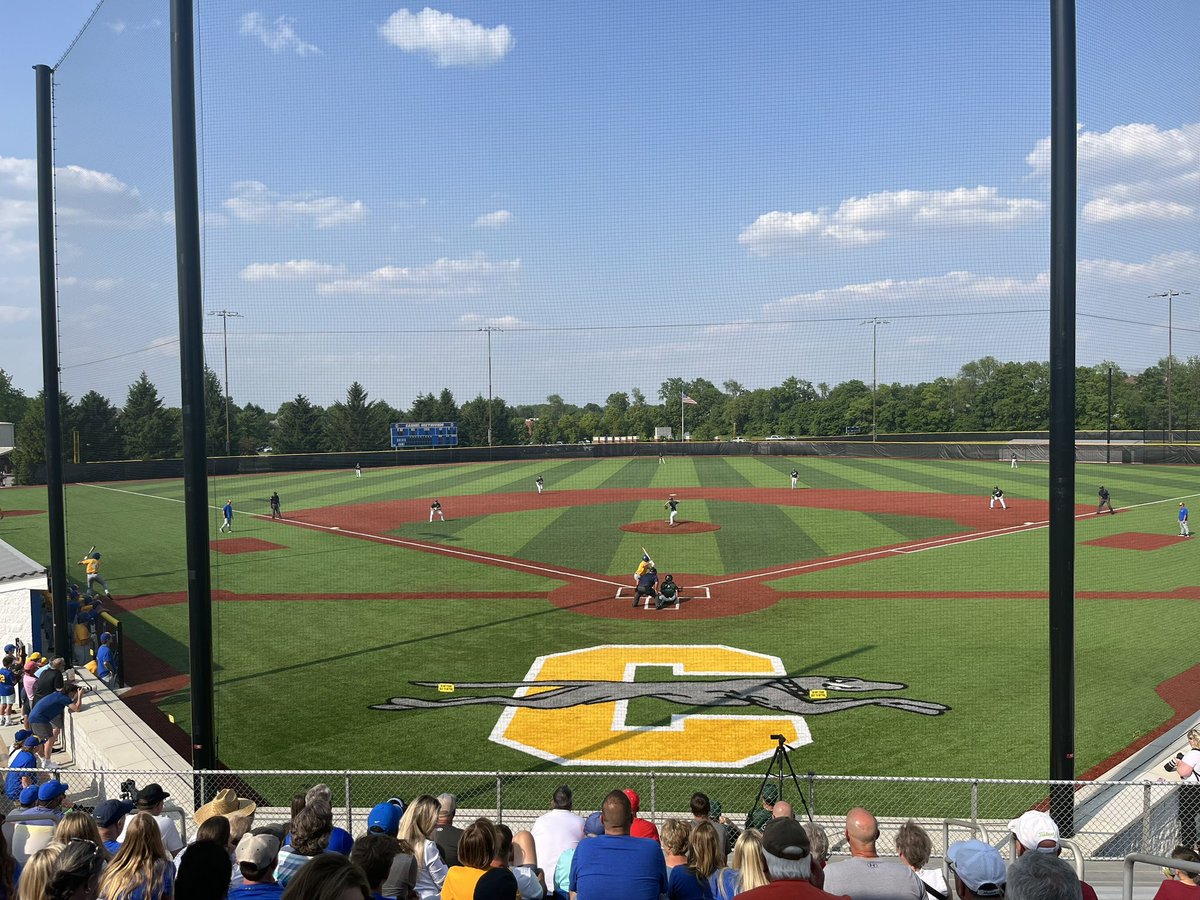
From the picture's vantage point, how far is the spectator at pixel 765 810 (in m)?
6.72

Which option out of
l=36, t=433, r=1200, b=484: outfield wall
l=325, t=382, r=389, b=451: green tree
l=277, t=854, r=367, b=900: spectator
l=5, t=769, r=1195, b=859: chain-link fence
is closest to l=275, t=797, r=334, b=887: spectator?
l=277, t=854, r=367, b=900: spectator

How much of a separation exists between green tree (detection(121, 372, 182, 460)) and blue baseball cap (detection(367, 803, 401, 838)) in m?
21.8

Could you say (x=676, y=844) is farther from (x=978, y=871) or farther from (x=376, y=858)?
(x=376, y=858)

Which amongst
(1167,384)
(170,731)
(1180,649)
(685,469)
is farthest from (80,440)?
(1167,384)

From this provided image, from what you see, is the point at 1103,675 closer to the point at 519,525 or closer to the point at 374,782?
the point at 374,782

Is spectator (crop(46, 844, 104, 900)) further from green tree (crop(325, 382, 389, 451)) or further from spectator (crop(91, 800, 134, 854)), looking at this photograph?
green tree (crop(325, 382, 389, 451))

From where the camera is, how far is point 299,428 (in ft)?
159

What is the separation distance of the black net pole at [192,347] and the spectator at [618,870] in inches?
204

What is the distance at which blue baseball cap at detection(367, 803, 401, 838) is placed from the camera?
17.5 ft

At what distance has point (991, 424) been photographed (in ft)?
168

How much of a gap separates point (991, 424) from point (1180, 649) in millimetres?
37738

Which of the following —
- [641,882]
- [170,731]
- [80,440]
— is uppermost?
[80,440]

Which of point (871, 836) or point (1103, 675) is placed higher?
point (871, 836)

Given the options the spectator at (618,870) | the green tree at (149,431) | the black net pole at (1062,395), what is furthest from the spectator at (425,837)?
the green tree at (149,431)
